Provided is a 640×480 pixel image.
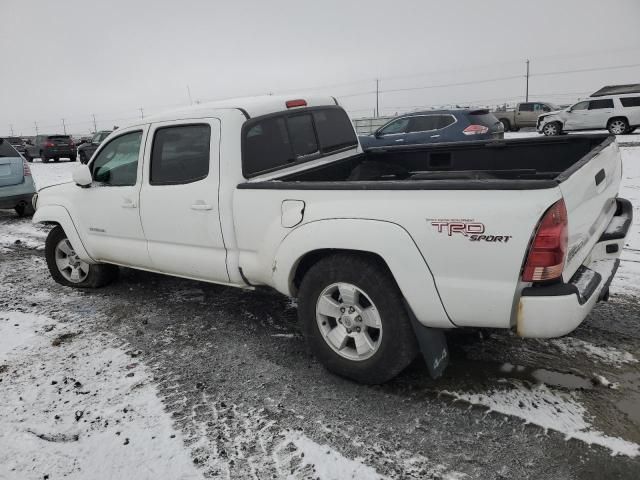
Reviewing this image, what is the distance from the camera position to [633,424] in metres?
2.61

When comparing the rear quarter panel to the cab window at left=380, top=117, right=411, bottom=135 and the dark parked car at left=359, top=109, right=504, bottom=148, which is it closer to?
the dark parked car at left=359, top=109, right=504, bottom=148

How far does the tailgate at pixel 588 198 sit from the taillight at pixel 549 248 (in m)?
0.11

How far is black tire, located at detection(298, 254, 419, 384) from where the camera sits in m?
2.84

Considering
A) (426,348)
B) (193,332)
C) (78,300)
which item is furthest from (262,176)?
(78,300)

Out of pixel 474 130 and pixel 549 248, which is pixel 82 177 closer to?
pixel 549 248

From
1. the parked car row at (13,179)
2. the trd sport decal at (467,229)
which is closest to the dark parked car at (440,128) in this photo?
the parked car row at (13,179)

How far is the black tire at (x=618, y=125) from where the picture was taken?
19.3 meters

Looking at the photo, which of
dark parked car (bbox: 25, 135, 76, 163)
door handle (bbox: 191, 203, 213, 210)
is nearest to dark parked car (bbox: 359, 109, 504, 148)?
door handle (bbox: 191, 203, 213, 210)

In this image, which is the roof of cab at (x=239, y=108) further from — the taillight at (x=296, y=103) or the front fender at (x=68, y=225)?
the front fender at (x=68, y=225)

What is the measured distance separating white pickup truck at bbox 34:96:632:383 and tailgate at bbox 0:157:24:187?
4.93 metres

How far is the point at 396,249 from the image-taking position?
2.71m

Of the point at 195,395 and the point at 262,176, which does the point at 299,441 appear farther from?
the point at 262,176

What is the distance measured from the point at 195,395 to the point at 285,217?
128 cm

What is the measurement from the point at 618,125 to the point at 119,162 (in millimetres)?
20558
